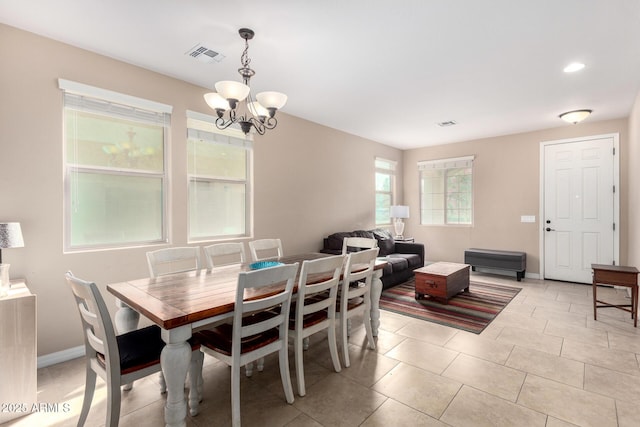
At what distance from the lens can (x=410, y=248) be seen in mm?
5551

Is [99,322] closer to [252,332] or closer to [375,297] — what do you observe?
[252,332]

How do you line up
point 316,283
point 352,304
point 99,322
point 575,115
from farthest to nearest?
1. point 575,115
2. point 352,304
3. point 316,283
4. point 99,322

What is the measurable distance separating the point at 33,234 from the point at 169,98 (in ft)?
5.67

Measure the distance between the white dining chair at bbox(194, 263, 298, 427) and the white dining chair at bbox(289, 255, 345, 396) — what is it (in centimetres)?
11

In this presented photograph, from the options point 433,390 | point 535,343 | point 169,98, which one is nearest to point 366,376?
point 433,390

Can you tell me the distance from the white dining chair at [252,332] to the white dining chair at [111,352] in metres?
0.16

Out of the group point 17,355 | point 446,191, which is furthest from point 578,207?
point 17,355

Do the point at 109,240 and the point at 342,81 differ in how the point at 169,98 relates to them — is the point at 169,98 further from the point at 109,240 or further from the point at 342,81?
the point at 342,81

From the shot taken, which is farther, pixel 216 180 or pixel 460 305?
pixel 460 305

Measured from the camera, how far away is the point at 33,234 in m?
2.40

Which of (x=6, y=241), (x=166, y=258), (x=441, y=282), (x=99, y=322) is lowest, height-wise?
(x=441, y=282)

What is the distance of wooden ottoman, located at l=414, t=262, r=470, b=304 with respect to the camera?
3.89 metres

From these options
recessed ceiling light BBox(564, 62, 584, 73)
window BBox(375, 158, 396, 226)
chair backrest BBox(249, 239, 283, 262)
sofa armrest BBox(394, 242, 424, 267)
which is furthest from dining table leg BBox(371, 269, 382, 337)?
window BBox(375, 158, 396, 226)

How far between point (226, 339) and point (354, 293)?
43.2 inches
